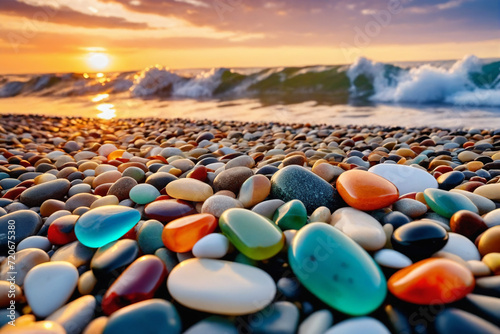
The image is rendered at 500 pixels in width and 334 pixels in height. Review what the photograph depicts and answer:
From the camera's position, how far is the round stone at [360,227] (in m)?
1.16

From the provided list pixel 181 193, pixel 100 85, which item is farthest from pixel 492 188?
pixel 100 85

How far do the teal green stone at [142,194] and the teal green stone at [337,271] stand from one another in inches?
34.2

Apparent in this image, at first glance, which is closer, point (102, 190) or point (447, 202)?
point (447, 202)

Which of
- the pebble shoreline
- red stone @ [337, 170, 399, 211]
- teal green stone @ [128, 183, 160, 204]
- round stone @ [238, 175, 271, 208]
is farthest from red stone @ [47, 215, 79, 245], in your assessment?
red stone @ [337, 170, 399, 211]

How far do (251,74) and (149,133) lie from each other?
9.46 metres

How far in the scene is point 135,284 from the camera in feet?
3.39

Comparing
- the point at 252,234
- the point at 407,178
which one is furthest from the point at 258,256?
the point at 407,178

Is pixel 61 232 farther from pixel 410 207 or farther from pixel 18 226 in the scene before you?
pixel 410 207

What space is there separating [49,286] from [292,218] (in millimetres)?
916

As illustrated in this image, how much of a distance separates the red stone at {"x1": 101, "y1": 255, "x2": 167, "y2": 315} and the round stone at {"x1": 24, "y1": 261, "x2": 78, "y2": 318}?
19 centimetres

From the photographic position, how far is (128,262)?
1189mm

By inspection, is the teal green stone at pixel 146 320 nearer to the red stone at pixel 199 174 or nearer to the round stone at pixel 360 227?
the round stone at pixel 360 227

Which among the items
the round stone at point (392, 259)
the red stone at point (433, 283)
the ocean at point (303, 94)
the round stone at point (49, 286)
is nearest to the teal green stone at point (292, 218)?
the round stone at point (392, 259)

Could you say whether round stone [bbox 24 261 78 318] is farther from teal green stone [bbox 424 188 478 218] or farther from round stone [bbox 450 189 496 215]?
round stone [bbox 450 189 496 215]
